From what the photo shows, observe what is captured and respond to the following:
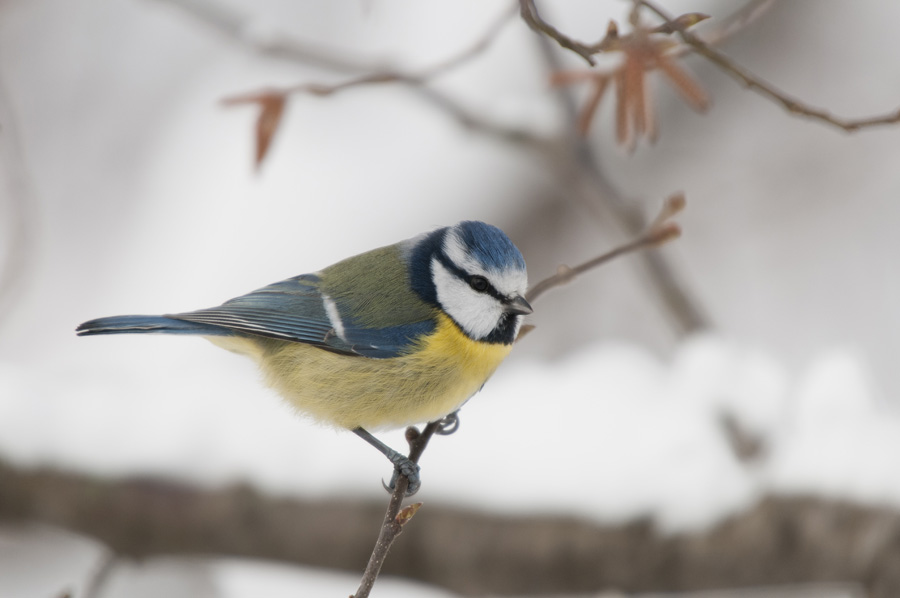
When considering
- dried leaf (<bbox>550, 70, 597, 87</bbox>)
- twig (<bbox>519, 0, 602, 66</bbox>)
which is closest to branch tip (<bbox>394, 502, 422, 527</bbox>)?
twig (<bbox>519, 0, 602, 66</bbox>)

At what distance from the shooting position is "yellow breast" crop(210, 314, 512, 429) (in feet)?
6.29

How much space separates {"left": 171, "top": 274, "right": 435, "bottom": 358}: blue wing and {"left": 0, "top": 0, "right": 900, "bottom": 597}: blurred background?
0.47m

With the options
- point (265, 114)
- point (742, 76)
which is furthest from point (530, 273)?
point (742, 76)

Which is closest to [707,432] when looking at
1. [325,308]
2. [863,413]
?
[863,413]

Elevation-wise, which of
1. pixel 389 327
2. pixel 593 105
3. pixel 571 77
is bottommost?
pixel 389 327

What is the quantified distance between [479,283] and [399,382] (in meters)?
0.30

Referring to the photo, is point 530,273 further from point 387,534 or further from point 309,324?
point 387,534

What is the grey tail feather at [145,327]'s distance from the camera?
4.72ft

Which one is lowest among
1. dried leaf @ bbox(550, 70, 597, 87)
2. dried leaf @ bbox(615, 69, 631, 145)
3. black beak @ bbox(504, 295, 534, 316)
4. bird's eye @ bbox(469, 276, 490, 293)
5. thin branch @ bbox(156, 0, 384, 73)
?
black beak @ bbox(504, 295, 534, 316)

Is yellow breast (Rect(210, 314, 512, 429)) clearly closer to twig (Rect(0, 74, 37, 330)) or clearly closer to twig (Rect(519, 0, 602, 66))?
twig (Rect(519, 0, 602, 66))

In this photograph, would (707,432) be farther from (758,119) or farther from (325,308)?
(758,119)

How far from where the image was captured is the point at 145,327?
1.66 metres

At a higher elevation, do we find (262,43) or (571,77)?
(262,43)

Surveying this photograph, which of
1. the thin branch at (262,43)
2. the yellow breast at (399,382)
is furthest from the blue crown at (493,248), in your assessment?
the thin branch at (262,43)
